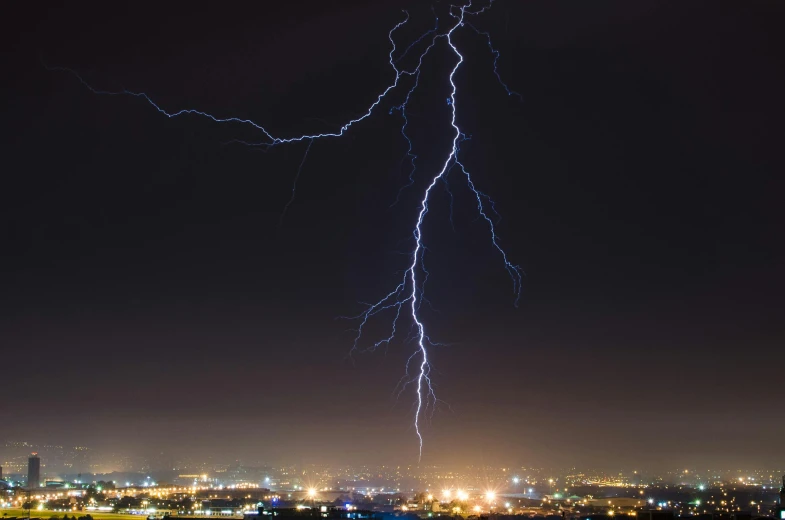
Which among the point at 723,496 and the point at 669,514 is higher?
the point at 669,514

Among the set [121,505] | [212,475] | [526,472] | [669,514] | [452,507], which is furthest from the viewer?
[526,472]

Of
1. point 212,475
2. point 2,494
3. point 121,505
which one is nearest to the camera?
point 121,505

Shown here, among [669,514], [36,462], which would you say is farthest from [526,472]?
[669,514]

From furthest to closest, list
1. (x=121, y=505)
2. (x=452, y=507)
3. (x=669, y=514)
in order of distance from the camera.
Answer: (x=121, y=505)
(x=452, y=507)
(x=669, y=514)

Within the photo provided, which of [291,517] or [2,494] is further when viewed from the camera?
[2,494]

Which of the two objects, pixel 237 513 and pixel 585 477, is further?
pixel 585 477

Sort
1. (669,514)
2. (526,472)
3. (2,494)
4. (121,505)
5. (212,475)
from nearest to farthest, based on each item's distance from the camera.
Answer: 1. (669,514)
2. (121,505)
3. (2,494)
4. (212,475)
5. (526,472)

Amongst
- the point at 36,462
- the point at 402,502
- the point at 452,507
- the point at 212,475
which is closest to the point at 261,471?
the point at 212,475

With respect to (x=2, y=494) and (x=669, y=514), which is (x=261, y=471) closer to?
(x=2, y=494)

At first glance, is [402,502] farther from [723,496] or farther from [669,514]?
[723,496]
